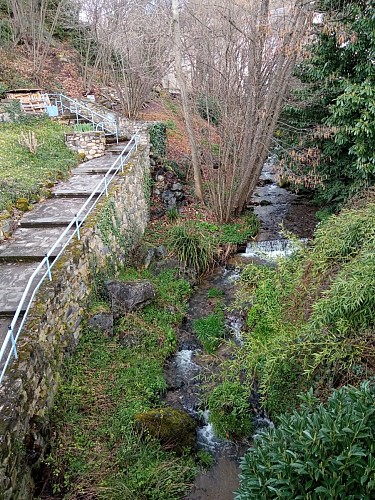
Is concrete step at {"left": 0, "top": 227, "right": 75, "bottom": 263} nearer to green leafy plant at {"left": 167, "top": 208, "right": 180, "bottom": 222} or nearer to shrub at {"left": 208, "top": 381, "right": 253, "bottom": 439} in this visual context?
shrub at {"left": 208, "top": 381, "right": 253, "bottom": 439}

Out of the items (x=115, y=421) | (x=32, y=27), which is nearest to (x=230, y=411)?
(x=115, y=421)

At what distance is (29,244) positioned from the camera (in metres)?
7.55

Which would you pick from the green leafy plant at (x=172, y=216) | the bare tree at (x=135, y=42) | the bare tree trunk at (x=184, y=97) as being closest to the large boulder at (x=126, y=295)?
the green leafy plant at (x=172, y=216)

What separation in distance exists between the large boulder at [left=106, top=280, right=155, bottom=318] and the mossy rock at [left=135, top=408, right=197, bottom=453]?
8.45ft

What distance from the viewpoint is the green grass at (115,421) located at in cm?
509

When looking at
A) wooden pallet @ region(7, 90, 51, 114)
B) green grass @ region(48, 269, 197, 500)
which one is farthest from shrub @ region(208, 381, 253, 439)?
wooden pallet @ region(7, 90, 51, 114)

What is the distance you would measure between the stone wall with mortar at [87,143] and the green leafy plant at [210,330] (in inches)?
278

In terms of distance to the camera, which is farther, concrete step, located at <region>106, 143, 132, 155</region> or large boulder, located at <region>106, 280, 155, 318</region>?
concrete step, located at <region>106, 143, 132, 155</region>

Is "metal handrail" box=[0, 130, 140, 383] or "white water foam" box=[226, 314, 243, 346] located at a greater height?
"metal handrail" box=[0, 130, 140, 383]

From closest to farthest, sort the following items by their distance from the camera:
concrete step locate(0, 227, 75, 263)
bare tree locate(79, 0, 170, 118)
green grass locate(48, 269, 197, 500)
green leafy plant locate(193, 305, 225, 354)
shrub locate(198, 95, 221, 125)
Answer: green grass locate(48, 269, 197, 500), concrete step locate(0, 227, 75, 263), green leafy plant locate(193, 305, 225, 354), shrub locate(198, 95, 221, 125), bare tree locate(79, 0, 170, 118)

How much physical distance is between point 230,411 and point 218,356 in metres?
1.62

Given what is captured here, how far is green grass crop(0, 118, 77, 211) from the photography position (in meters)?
9.38

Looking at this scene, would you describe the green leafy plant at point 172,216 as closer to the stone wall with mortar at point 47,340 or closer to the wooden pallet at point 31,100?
the stone wall with mortar at point 47,340

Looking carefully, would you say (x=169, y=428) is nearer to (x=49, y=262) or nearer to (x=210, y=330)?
(x=210, y=330)
